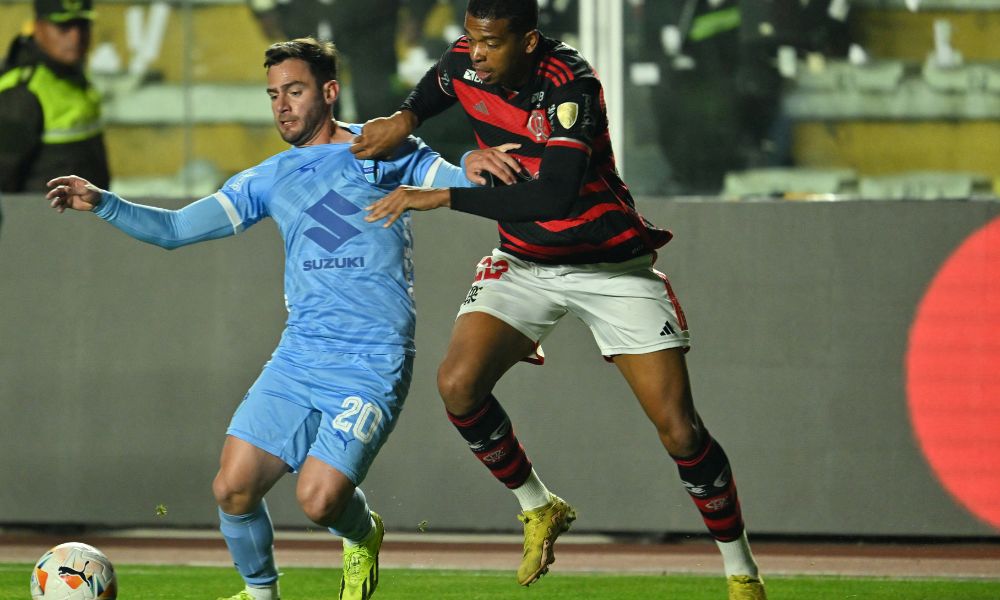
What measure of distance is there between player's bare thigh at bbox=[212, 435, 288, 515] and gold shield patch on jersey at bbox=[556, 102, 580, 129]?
1.47 metres

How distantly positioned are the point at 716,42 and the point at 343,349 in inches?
131

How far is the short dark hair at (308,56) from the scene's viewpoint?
5094 millimetres

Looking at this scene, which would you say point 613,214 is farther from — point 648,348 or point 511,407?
point 511,407

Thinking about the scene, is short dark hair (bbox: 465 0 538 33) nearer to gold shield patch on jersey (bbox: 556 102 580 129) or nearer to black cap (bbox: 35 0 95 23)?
gold shield patch on jersey (bbox: 556 102 580 129)

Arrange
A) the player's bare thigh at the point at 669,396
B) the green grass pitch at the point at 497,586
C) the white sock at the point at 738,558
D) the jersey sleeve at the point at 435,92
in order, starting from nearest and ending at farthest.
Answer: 1. the player's bare thigh at the point at 669,396
2. the white sock at the point at 738,558
3. the jersey sleeve at the point at 435,92
4. the green grass pitch at the point at 497,586

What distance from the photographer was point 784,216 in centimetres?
748

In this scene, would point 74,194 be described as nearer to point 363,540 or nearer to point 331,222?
point 331,222

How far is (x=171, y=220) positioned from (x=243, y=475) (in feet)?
3.05

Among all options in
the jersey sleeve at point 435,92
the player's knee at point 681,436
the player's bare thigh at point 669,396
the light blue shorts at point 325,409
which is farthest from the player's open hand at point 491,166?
the player's knee at point 681,436

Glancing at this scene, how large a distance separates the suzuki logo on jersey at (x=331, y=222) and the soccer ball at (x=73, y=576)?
1.32 metres

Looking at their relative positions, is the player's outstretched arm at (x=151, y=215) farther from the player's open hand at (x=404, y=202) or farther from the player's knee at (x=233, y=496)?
the player's knee at (x=233, y=496)

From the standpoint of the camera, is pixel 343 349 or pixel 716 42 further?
pixel 716 42

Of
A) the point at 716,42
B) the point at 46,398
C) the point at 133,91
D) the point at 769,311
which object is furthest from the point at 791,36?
the point at 46,398

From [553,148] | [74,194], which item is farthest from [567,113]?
[74,194]
